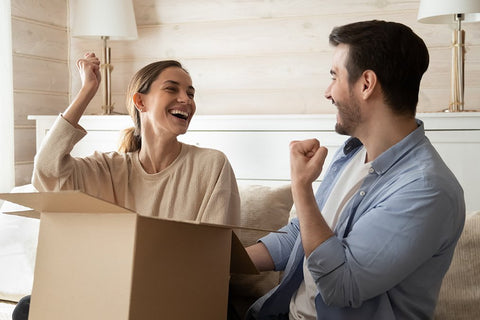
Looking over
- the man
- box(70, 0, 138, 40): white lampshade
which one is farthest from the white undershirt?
box(70, 0, 138, 40): white lampshade

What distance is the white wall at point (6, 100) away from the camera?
3309 millimetres

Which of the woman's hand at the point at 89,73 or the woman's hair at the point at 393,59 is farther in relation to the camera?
the woman's hand at the point at 89,73

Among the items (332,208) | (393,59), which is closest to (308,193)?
(332,208)

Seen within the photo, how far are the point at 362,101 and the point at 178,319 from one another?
618 mm

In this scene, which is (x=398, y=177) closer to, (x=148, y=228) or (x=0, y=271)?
(x=148, y=228)

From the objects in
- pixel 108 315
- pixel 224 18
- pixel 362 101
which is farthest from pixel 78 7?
pixel 108 315

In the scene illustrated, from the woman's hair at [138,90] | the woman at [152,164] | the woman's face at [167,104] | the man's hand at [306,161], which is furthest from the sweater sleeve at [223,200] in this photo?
the man's hand at [306,161]

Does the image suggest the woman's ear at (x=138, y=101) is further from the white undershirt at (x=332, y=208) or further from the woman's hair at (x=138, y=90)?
the white undershirt at (x=332, y=208)

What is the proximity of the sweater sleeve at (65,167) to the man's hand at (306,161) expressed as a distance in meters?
0.75

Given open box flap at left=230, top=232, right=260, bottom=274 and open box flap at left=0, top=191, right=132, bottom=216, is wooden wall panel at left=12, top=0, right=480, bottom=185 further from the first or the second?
open box flap at left=0, top=191, right=132, bottom=216

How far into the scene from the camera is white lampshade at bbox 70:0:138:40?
324 centimetres

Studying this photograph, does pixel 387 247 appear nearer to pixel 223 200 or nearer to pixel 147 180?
pixel 223 200

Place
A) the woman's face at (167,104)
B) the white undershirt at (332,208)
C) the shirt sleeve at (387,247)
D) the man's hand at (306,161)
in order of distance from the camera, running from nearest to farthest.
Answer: the shirt sleeve at (387,247)
the man's hand at (306,161)
the white undershirt at (332,208)
the woman's face at (167,104)

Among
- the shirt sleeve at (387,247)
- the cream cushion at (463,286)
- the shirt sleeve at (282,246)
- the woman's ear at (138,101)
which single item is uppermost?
the woman's ear at (138,101)
